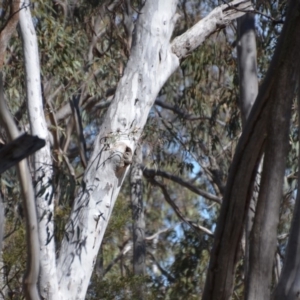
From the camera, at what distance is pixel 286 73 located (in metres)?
3.76

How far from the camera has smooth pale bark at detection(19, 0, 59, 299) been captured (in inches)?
191

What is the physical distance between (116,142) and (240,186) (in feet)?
5.41

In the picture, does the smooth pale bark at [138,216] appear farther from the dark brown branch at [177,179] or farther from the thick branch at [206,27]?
the thick branch at [206,27]

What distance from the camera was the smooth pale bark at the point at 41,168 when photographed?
191 inches

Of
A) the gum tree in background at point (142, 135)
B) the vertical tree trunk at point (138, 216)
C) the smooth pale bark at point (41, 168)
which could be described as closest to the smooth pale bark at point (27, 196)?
the gum tree in background at point (142, 135)

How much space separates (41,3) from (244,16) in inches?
72.7

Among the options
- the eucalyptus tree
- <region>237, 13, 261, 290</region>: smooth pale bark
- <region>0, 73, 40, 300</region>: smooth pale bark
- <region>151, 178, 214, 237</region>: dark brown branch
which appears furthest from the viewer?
<region>151, 178, 214, 237</region>: dark brown branch

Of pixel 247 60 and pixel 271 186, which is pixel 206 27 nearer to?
pixel 247 60

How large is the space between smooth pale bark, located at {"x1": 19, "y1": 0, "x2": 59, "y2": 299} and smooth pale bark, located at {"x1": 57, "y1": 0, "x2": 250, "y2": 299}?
0.12 meters

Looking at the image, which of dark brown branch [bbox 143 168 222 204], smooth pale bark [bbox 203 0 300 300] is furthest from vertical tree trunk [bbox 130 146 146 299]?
smooth pale bark [bbox 203 0 300 300]

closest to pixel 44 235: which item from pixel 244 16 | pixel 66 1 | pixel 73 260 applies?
pixel 73 260

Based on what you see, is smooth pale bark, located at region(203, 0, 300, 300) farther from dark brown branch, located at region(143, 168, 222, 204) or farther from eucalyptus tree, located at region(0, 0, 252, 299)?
dark brown branch, located at region(143, 168, 222, 204)

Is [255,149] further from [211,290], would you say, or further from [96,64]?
[96,64]

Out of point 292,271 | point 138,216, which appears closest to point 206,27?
point 292,271
